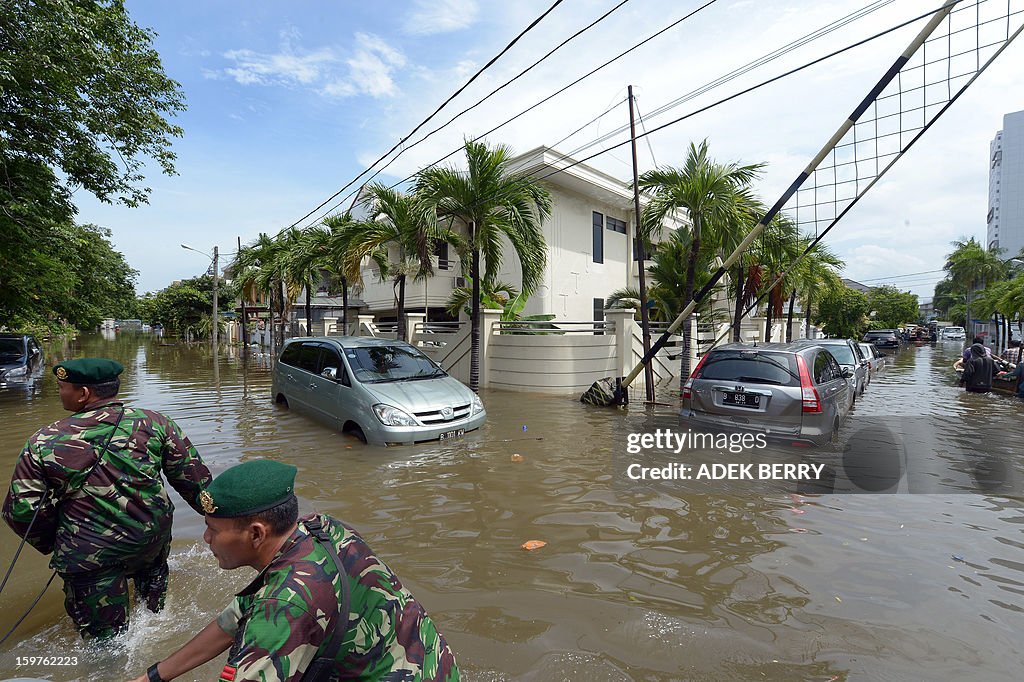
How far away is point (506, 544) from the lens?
Result: 4.63 metres

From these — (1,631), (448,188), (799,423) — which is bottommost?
(1,631)

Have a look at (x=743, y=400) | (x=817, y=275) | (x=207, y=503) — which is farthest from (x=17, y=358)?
(x=817, y=275)

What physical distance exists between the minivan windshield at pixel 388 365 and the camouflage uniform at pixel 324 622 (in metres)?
6.67

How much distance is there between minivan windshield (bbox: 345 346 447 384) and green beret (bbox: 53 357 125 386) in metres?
5.26

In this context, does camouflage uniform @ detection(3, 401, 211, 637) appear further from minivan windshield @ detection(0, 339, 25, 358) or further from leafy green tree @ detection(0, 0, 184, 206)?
minivan windshield @ detection(0, 339, 25, 358)

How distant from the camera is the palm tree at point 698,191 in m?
11.7

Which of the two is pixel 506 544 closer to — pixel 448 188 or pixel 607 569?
pixel 607 569

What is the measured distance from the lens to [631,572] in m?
4.09

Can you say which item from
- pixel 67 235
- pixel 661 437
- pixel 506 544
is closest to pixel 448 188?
pixel 661 437

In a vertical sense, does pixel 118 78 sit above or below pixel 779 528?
above

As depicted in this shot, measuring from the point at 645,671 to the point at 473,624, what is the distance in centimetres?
111

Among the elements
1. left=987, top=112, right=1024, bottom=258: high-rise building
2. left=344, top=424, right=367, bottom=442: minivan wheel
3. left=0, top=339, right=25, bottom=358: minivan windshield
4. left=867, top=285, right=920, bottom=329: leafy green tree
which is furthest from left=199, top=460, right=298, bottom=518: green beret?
left=987, top=112, right=1024, bottom=258: high-rise building

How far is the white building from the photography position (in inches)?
777

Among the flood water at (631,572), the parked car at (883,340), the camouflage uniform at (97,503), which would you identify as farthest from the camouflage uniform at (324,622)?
the parked car at (883,340)
